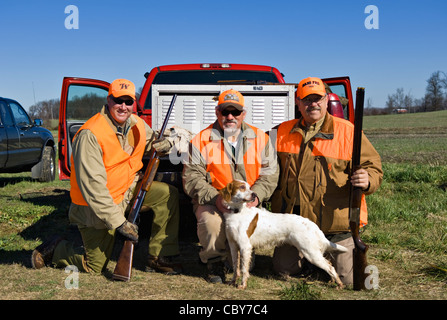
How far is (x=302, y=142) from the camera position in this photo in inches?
172

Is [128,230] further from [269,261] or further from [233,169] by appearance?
[269,261]

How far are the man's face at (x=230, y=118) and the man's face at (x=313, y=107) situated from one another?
62 cm

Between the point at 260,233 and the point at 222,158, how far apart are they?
84 cm

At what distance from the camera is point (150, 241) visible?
465 cm

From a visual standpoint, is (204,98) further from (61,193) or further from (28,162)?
(28,162)

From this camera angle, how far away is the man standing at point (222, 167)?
430 cm

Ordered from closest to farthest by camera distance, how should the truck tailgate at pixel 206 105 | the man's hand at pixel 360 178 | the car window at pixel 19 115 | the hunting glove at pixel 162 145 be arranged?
the man's hand at pixel 360 178, the hunting glove at pixel 162 145, the truck tailgate at pixel 206 105, the car window at pixel 19 115

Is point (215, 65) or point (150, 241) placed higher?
point (215, 65)

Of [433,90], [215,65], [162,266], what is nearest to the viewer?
[162,266]

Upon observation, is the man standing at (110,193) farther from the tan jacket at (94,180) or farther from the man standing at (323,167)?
the man standing at (323,167)

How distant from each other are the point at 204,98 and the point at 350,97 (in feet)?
7.36

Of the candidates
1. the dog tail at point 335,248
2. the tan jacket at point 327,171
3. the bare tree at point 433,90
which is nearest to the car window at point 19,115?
the tan jacket at point 327,171

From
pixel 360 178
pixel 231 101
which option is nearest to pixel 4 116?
pixel 231 101
